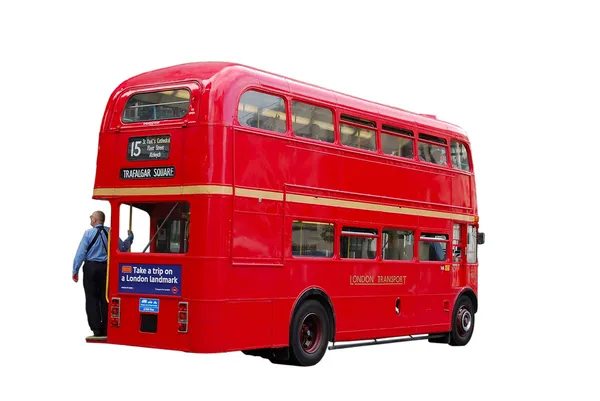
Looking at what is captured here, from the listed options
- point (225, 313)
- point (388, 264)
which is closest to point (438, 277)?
point (388, 264)

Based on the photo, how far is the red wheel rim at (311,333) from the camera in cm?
1474

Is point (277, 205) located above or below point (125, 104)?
below

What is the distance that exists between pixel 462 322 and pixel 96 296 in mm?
7871

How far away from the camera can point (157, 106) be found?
13859 mm

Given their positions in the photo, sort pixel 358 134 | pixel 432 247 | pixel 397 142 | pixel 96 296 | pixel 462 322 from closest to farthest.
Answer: pixel 96 296, pixel 358 134, pixel 397 142, pixel 432 247, pixel 462 322

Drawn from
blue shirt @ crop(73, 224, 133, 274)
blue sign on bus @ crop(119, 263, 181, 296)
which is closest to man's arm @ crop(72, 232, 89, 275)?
blue shirt @ crop(73, 224, 133, 274)

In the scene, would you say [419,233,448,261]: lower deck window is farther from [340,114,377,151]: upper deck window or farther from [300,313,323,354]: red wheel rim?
[300,313,323,354]: red wheel rim

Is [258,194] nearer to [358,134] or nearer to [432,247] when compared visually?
[358,134]

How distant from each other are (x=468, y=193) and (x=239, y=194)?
7.35 meters

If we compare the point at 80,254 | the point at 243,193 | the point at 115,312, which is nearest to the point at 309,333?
the point at 243,193

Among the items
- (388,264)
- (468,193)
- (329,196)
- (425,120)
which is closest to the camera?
(329,196)

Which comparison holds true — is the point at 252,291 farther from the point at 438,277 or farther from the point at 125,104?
the point at 438,277

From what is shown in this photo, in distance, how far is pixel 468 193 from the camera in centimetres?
1939

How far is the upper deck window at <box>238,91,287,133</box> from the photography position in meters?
13.6
